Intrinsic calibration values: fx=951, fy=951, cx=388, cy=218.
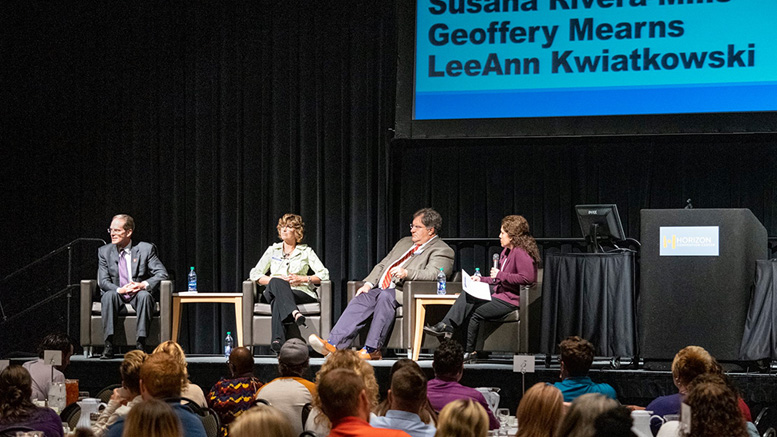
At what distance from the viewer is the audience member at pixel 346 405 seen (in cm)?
270

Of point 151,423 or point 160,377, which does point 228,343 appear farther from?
point 151,423

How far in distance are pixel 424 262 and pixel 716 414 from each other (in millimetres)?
4399

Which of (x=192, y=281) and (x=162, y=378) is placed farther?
(x=192, y=281)

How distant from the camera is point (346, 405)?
2719 millimetres

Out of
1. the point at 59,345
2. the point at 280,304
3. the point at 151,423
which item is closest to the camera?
the point at 151,423

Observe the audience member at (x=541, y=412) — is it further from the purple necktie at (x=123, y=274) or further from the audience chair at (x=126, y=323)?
the purple necktie at (x=123, y=274)

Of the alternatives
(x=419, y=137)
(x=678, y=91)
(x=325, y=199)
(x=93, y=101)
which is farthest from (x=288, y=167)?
(x=678, y=91)

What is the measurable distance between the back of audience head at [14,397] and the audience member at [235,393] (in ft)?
2.75

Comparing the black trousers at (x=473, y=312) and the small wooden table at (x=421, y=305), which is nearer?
the black trousers at (x=473, y=312)

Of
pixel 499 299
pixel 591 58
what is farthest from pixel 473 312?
pixel 591 58

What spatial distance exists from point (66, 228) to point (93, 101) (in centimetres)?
117

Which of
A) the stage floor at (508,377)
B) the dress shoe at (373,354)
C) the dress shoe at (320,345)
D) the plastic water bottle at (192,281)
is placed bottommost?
the stage floor at (508,377)

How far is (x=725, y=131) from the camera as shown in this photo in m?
7.04

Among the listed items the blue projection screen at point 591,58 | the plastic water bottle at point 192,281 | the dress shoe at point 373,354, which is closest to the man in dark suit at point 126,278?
the plastic water bottle at point 192,281
